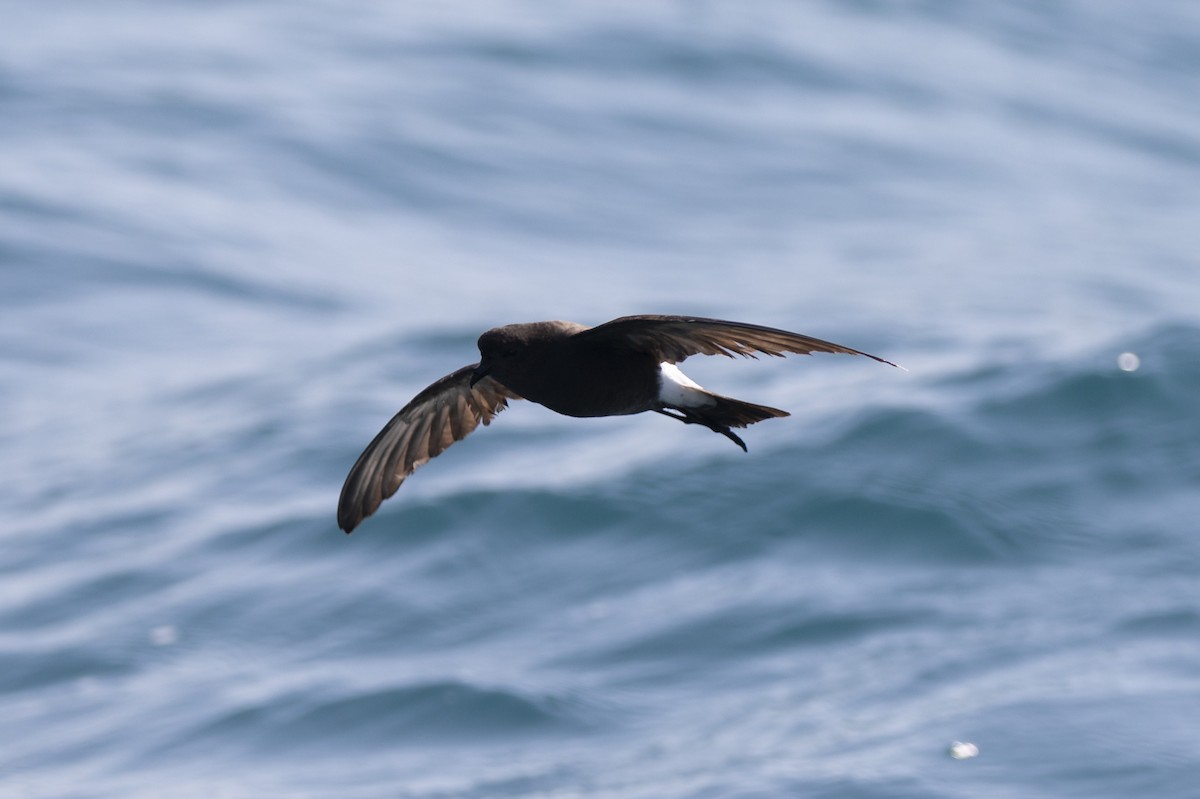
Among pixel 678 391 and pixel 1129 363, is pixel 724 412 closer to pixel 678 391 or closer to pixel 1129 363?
pixel 678 391

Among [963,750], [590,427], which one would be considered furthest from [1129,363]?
[963,750]

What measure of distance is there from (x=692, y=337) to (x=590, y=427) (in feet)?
30.8

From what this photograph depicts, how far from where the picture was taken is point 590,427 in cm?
1438

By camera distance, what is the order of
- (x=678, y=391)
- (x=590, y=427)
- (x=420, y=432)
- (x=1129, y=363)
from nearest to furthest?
1. (x=678, y=391)
2. (x=420, y=432)
3. (x=1129, y=363)
4. (x=590, y=427)

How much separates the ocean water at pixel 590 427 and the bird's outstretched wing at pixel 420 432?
13.6 feet

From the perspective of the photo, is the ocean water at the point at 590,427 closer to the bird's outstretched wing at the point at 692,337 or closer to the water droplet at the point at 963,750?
the water droplet at the point at 963,750

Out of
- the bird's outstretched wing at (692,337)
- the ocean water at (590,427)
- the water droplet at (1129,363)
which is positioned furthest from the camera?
the water droplet at (1129,363)

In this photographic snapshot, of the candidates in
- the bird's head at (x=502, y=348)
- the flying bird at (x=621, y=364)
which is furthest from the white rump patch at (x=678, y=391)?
the bird's head at (x=502, y=348)

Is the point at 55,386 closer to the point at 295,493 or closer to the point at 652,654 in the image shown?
the point at 295,493

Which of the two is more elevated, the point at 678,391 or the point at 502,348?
the point at 502,348

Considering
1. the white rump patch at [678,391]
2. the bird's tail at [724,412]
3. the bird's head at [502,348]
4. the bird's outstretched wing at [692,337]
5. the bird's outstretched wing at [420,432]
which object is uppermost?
the bird's outstretched wing at [692,337]

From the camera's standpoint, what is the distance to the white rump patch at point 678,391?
538cm

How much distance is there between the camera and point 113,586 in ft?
43.3

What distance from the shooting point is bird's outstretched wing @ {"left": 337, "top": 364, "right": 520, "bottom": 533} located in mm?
6277
